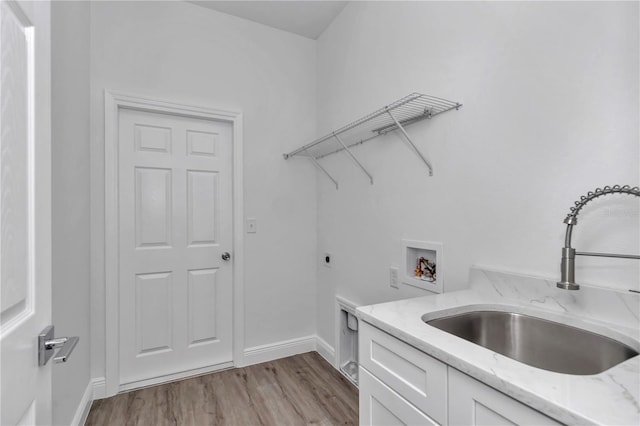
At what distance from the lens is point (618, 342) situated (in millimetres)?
899

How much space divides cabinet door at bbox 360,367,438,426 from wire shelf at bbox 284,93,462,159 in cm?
114

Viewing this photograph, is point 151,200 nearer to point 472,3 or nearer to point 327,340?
point 327,340

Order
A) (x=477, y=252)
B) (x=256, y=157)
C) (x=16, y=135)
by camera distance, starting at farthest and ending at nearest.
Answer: (x=256, y=157) → (x=477, y=252) → (x=16, y=135)

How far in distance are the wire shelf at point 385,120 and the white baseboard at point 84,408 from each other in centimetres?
207

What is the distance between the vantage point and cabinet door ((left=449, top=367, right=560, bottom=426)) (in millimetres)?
655

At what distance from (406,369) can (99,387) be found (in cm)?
215

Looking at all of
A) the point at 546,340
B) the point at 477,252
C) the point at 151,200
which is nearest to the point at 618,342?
the point at 546,340

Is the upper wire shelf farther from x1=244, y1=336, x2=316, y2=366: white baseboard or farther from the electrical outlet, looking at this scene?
x1=244, y1=336, x2=316, y2=366: white baseboard

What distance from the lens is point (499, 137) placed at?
1.36 meters

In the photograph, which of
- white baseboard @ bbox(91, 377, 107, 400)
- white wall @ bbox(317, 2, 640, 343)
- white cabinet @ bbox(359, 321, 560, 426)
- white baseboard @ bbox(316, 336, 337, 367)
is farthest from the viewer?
white baseboard @ bbox(316, 336, 337, 367)

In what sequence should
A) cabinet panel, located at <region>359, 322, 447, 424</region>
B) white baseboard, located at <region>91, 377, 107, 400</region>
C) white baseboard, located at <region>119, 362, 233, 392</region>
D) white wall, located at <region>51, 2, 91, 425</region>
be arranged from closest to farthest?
cabinet panel, located at <region>359, 322, 447, 424</region> → white wall, located at <region>51, 2, 91, 425</region> → white baseboard, located at <region>91, 377, 107, 400</region> → white baseboard, located at <region>119, 362, 233, 392</region>

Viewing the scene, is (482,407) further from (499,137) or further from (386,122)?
(386,122)

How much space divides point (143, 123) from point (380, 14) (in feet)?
5.81

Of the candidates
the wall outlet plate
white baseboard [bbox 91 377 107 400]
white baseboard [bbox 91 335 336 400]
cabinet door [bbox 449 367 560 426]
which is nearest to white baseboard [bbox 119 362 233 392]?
white baseboard [bbox 91 335 336 400]
